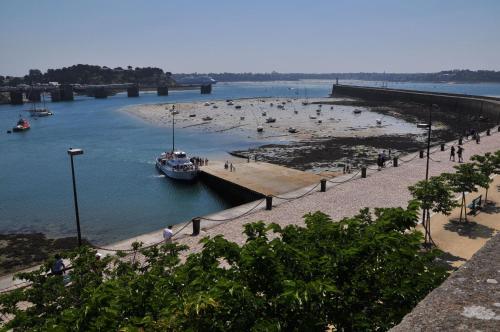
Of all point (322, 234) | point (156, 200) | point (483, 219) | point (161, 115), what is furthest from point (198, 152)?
point (161, 115)

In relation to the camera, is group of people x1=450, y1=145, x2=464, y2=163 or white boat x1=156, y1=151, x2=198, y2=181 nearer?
group of people x1=450, y1=145, x2=464, y2=163

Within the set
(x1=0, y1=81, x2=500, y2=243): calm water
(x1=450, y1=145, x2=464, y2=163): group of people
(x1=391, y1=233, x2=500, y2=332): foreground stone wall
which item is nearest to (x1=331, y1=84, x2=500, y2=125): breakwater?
(x1=450, y1=145, x2=464, y2=163): group of people

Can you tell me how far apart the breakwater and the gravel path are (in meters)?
22.1

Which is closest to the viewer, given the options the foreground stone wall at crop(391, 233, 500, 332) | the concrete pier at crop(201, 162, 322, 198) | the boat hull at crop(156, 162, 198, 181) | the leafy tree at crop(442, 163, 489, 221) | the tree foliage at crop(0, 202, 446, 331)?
the foreground stone wall at crop(391, 233, 500, 332)

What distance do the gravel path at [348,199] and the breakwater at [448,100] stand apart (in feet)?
72.6

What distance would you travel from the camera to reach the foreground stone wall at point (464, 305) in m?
4.95

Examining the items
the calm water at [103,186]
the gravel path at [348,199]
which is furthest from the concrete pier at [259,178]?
the gravel path at [348,199]

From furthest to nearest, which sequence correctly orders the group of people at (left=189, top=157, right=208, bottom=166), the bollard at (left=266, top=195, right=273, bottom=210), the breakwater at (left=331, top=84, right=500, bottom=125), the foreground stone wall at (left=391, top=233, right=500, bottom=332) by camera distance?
1. the breakwater at (left=331, top=84, right=500, bottom=125)
2. the group of people at (left=189, top=157, right=208, bottom=166)
3. the bollard at (left=266, top=195, right=273, bottom=210)
4. the foreground stone wall at (left=391, top=233, right=500, bottom=332)

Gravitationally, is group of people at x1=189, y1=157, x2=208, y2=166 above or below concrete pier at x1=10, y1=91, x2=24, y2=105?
below

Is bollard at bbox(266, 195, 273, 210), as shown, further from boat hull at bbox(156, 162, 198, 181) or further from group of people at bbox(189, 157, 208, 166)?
group of people at bbox(189, 157, 208, 166)

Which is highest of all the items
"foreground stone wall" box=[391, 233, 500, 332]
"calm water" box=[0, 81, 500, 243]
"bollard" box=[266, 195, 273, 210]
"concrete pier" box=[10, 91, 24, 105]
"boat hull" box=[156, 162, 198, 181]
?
"foreground stone wall" box=[391, 233, 500, 332]

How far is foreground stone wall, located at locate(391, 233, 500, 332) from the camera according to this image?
16.2ft

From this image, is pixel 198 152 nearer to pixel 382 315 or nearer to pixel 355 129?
pixel 355 129

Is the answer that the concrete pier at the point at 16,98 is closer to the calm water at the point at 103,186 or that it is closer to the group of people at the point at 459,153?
the calm water at the point at 103,186
